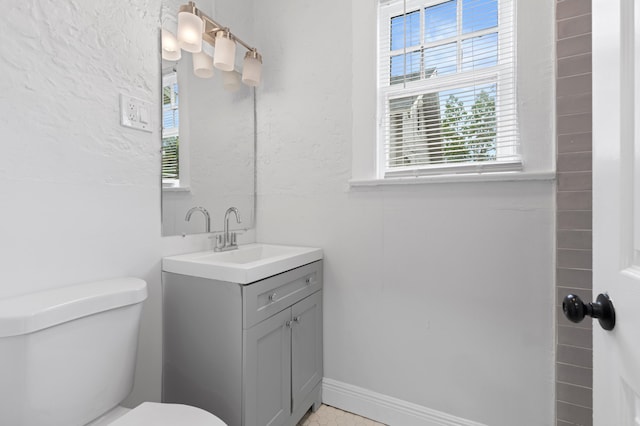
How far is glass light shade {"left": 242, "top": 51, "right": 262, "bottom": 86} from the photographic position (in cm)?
178

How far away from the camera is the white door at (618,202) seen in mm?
488

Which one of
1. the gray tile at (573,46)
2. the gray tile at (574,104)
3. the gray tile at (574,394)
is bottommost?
the gray tile at (574,394)

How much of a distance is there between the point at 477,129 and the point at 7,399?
189 centimetres

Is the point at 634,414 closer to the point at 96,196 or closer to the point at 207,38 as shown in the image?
the point at 96,196

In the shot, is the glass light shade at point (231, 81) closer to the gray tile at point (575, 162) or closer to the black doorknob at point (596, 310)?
the gray tile at point (575, 162)

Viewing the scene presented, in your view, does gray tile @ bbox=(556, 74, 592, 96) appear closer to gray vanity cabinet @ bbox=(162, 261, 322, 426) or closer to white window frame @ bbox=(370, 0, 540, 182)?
white window frame @ bbox=(370, 0, 540, 182)

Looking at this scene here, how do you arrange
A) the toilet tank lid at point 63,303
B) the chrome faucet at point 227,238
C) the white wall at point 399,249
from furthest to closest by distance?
1. the chrome faucet at point 227,238
2. the white wall at point 399,249
3. the toilet tank lid at point 63,303

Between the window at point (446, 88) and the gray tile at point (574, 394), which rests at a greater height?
the window at point (446, 88)

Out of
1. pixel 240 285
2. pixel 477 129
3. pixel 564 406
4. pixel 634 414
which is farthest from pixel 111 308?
pixel 564 406

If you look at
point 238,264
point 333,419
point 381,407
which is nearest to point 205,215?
point 238,264

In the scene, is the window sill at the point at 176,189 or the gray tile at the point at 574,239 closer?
the gray tile at the point at 574,239

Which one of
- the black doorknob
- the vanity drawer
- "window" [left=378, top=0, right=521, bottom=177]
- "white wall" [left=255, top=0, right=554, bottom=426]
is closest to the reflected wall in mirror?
"white wall" [left=255, top=0, right=554, bottom=426]

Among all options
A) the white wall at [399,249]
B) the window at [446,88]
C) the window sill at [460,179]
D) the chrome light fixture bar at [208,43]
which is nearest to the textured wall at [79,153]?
the chrome light fixture bar at [208,43]

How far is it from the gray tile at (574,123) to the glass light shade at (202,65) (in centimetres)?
169
